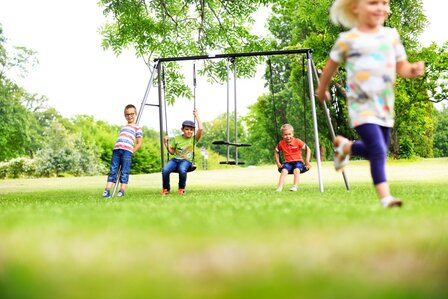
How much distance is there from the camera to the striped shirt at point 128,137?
10.5 metres

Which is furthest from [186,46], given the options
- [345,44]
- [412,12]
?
[412,12]

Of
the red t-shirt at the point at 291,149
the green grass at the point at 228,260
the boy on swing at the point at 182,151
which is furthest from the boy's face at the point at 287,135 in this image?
the green grass at the point at 228,260

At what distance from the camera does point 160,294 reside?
182 centimetres

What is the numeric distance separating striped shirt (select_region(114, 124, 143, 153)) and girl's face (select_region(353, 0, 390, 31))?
5.89m

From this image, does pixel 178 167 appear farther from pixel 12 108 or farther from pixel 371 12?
pixel 12 108

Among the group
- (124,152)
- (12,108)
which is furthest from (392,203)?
(12,108)

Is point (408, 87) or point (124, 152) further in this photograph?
point (408, 87)

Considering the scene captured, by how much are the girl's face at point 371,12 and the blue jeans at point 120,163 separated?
19.4 feet

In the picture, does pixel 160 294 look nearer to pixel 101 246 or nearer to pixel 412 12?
pixel 101 246

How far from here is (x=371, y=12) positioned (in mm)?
5266

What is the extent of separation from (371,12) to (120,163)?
625cm

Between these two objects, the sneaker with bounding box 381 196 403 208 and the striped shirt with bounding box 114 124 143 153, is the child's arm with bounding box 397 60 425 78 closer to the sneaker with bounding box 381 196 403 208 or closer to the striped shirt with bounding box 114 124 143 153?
the sneaker with bounding box 381 196 403 208

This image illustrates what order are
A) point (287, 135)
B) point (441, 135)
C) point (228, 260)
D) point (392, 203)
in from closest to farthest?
point (228, 260) < point (392, 203) < point (287, 135) < point (441, 135)

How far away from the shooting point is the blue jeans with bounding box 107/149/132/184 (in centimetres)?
1047
